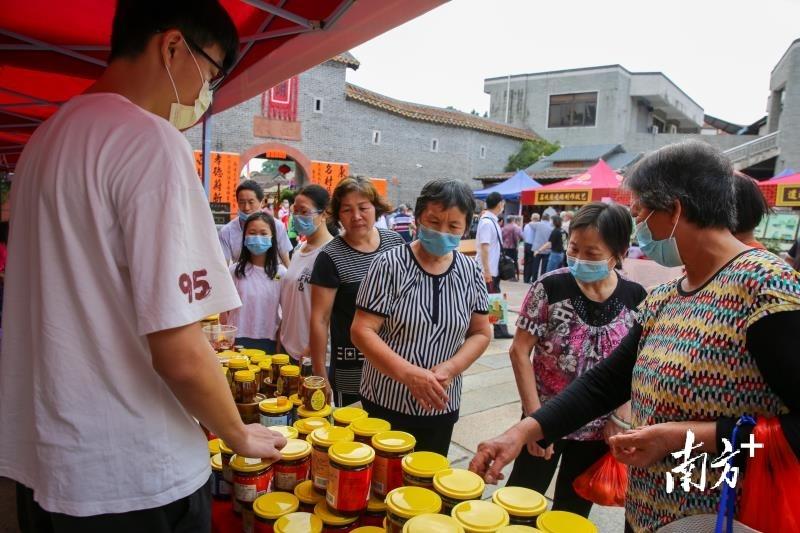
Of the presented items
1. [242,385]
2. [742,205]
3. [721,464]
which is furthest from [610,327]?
[242,385]

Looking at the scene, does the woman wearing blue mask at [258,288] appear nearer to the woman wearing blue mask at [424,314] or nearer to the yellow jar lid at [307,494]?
the woman wearing blue mask at [424,314]

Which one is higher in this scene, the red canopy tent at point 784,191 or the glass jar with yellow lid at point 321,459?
the red canopy tent at point 784,191

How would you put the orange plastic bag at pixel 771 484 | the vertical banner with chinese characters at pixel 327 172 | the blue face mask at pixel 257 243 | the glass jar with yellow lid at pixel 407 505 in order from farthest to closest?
the vertical banner with chinese characters at pixel 327 172
the blue face mask at pixel 257 243
the glass jar with yellow lid at pixel 407 505
the orange plastic bag at pixel 771 484

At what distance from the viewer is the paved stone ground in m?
2.83

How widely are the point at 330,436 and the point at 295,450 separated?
0.12m

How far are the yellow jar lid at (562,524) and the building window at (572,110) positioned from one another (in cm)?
2946

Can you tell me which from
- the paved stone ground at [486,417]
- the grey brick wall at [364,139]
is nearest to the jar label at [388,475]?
the paved stone ground at [486,417]

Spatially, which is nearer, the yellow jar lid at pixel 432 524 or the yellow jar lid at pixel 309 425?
the yellow jar lid at pixel 432 524

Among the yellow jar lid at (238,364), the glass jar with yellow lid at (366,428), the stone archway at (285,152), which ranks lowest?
the glass jar with yellow lid at (366,428)

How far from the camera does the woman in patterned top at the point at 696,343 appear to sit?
3.72 feet

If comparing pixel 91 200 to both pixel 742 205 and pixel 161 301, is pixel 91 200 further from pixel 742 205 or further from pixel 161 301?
pixel 742 205

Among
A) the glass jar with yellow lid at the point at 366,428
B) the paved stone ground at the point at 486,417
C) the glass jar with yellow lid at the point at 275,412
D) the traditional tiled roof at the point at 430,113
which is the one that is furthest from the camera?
the traditional tiled roof at the point at 430,113

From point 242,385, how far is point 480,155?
2352 centimetres

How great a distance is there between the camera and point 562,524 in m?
1.18
